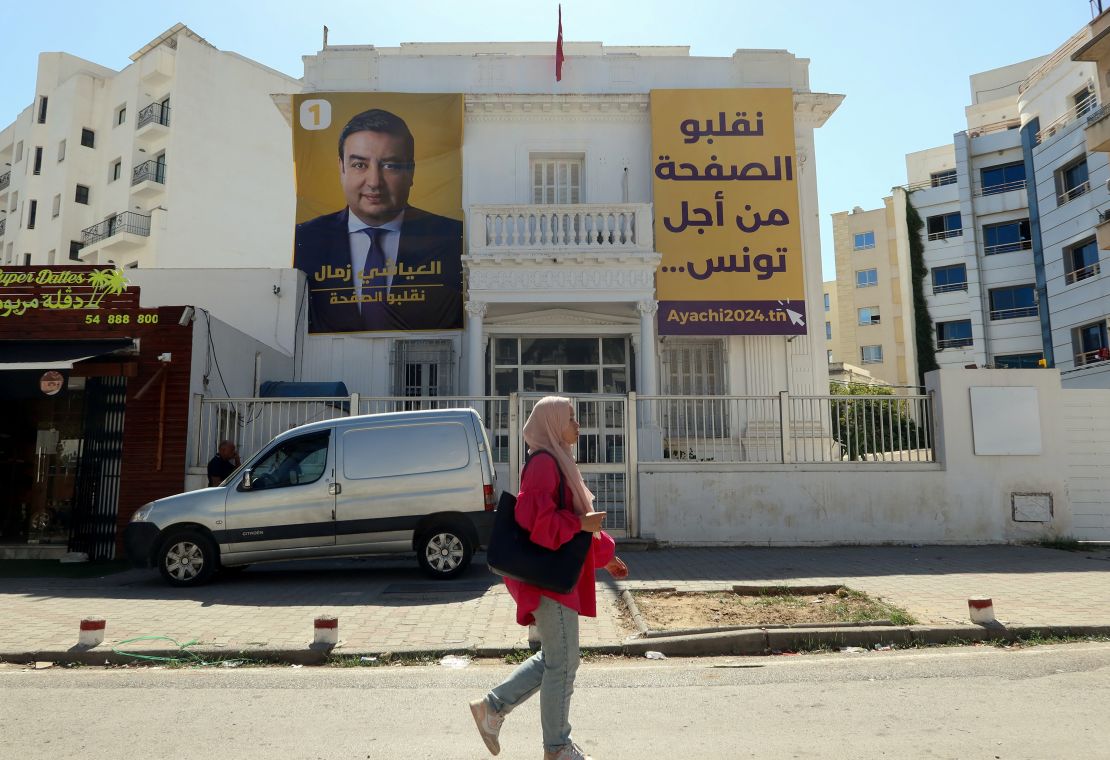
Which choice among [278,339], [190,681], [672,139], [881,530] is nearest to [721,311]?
[672,139]

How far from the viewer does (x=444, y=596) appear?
785cm

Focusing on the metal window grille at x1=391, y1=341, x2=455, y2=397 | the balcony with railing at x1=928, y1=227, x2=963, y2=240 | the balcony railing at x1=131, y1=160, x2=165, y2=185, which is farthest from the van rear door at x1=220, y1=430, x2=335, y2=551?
the balcony with railing at x1=928, y1=227, x2=963, y2=240

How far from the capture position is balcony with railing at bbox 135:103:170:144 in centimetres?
3403

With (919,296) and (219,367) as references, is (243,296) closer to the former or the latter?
(219,367)

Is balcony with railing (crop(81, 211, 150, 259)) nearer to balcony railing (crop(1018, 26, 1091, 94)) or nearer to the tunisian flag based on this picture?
the tunisian flag

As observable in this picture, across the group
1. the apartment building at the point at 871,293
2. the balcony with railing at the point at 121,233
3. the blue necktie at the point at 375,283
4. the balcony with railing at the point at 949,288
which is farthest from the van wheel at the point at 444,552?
the apartment building at the point at 871,293

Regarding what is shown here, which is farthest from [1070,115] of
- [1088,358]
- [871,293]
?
[871,293]

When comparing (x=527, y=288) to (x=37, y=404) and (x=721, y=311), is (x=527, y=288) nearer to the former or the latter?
(x=721, y=311)

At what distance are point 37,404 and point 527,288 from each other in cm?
881

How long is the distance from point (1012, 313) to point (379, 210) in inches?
1215

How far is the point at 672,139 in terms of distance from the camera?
1658 cm

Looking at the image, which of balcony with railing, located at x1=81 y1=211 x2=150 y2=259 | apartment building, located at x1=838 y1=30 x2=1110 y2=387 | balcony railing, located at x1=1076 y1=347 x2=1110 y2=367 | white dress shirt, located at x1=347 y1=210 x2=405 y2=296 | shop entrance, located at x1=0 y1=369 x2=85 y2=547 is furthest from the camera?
balcony with railing, located at x1=81 y1=211 x2=150 y2=259

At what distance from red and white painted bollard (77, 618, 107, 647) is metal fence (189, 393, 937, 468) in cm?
533

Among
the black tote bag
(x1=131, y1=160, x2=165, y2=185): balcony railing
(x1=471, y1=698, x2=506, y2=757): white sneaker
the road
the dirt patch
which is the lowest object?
the road
